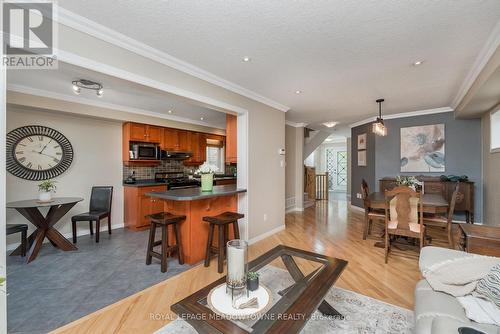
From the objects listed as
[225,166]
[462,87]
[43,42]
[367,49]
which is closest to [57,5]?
[43,42]

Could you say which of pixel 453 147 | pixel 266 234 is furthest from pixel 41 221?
pixel 453 147

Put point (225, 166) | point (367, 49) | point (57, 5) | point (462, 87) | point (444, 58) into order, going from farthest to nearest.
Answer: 1. point (225, 166)
2. point (462, 87)
3. point (444, 58)
4. point (367, 49)
5. point (57, 5)

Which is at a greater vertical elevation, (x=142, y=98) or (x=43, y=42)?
(x=142, y=98)

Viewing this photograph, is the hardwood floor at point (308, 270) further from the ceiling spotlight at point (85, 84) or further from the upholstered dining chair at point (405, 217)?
the ceiling spotlight at point (85, 84)

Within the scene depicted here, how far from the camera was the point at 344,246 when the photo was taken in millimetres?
3590

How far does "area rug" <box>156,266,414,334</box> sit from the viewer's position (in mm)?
1755

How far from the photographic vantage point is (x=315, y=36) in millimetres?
2076

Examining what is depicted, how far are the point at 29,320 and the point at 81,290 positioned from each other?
1.50 feet

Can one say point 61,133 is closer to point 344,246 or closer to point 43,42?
point 43,42

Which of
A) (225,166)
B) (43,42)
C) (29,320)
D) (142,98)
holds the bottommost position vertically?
(29,320)

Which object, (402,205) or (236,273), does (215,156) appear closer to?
(402,205)

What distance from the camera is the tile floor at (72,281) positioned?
1936 millimetres

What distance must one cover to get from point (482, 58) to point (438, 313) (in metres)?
2.68

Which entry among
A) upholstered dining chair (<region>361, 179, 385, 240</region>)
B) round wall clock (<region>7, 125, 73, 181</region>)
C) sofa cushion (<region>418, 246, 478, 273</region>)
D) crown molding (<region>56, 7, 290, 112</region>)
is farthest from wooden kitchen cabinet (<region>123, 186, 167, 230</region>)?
sofa cushion (<region>418, 246, 478, 273</region>)
